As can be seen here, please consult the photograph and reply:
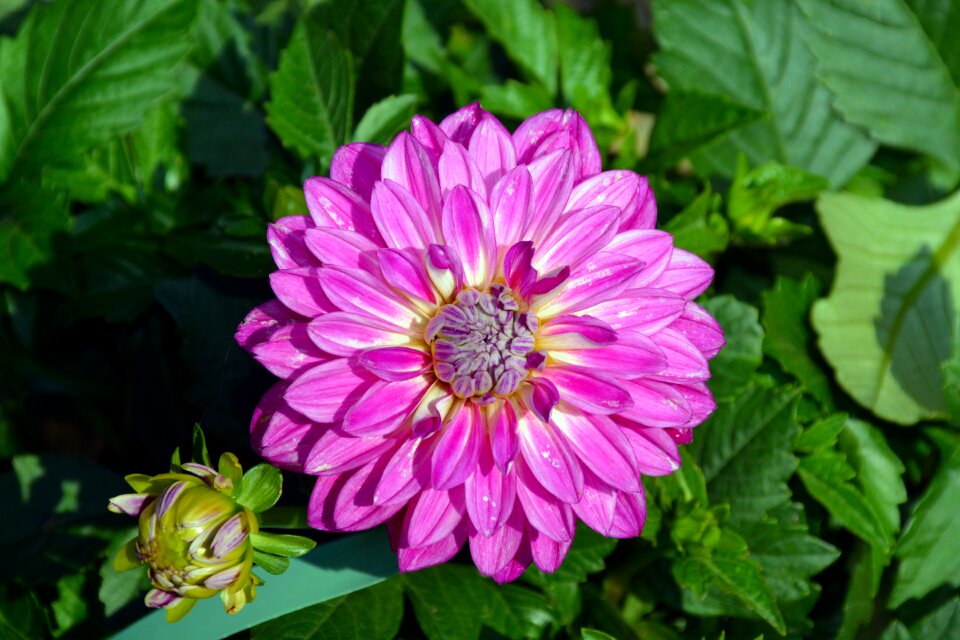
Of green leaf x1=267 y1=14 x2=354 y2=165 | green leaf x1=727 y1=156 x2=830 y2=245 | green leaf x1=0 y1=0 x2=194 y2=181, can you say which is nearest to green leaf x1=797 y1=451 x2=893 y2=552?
green leaf x1=727 y1=156 x2=830 y2=245

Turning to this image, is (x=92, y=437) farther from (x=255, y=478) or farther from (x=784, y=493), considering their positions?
(x=784, y=493)

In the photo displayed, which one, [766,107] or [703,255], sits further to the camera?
[766,107]

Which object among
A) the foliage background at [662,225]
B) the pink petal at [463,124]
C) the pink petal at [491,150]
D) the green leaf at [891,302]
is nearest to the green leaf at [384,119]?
the foliage background at [662,225]

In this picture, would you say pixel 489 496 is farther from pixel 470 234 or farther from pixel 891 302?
pixel 891 302

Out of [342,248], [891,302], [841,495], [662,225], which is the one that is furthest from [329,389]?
[891,302]

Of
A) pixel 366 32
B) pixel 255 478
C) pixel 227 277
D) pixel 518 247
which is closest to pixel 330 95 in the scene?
pixel 366 32

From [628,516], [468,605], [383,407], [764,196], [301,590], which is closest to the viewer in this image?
[383,407]

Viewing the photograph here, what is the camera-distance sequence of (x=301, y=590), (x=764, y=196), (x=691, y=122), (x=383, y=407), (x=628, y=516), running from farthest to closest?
1. (x=691, y=122)
2. (x=764, y=196)
3. (x=301, y=590)
4. (x=628, y=516)
5. (x=383, y=407)
